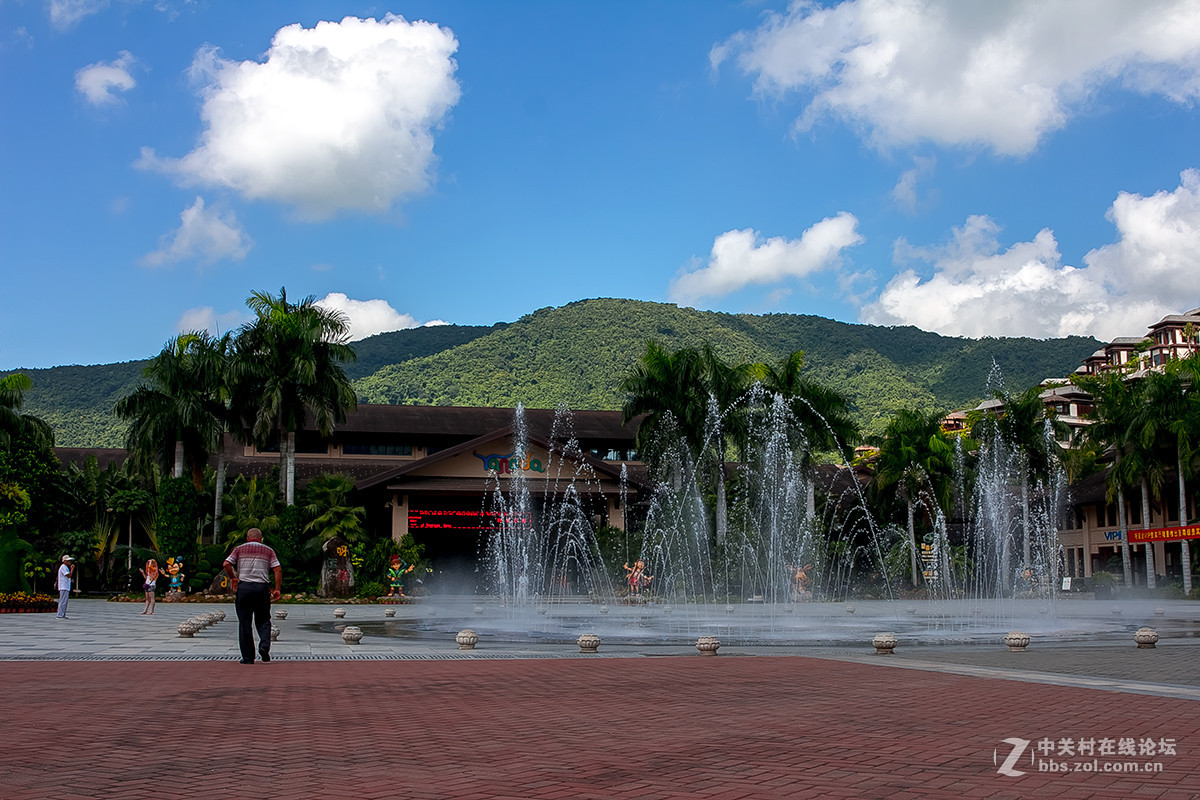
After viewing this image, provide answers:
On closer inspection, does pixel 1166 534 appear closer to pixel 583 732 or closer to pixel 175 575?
pixel 175 575

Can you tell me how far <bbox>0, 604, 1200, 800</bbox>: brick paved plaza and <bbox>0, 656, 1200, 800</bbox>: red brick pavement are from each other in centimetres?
2

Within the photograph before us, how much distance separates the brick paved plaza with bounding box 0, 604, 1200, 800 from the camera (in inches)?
205

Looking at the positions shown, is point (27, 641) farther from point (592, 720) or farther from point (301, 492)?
point (301, 492)

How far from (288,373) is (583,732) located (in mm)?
34099

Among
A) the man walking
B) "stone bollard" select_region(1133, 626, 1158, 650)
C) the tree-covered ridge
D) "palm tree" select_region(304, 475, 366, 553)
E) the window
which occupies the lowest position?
"stone bollard" select_region(1133, 626, 1158, 650)

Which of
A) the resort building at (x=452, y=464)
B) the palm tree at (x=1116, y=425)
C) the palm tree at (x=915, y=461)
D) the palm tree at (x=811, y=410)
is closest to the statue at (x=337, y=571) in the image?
the resort building at (x=452, y=464)

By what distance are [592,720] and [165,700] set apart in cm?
392

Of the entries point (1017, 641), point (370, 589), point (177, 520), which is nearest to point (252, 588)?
point (1017, 641)

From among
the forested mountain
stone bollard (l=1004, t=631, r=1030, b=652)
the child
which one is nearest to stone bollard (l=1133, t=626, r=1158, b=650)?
stone bollard (l=1004, t=631, r=1030, b=652)

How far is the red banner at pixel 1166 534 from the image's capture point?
43.2 m

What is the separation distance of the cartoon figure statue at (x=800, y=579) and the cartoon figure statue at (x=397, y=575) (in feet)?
47.4

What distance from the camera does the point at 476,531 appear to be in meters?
46.2

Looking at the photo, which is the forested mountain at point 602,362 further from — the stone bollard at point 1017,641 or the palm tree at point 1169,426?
the stone bollard at point 1017,641

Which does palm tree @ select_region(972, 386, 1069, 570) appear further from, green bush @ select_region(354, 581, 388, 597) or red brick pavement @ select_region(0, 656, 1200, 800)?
red brick pavement @ select_region(0, 656, 1200, 800)
